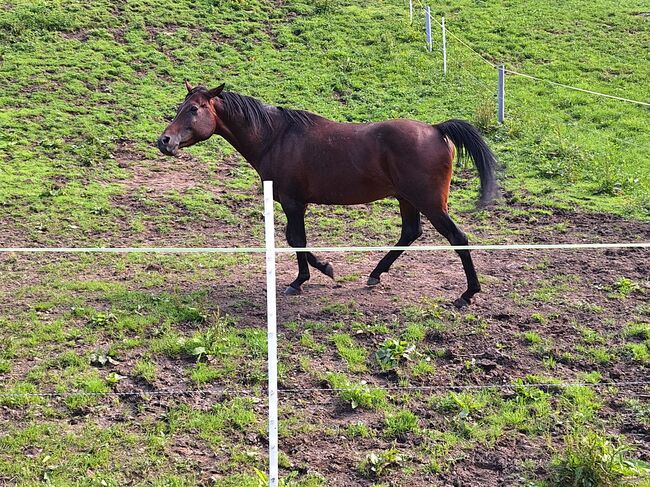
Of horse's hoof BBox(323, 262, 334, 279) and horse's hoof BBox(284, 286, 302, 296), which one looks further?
horse's hoof BBox(323, 262, 334, 279)

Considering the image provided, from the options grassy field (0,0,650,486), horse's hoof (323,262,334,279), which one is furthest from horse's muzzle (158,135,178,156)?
horse's hoof (323,262,334,279)

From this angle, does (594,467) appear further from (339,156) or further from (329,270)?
(339,156)

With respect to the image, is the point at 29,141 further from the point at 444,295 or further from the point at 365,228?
the point at 444,295

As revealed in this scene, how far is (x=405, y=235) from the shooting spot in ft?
28.1

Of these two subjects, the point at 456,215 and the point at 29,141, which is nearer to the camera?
the point at 456,215

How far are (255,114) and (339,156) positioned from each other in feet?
3.65

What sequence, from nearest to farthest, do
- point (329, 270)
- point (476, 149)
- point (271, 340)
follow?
point (271, 340) < point (476, 149) < point (329, 270)

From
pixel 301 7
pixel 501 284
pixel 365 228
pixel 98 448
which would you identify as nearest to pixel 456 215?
pixel 365 228

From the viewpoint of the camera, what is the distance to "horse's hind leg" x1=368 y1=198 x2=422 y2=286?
8.45 meters

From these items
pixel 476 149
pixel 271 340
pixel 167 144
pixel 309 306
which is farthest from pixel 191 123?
pixel 271 340

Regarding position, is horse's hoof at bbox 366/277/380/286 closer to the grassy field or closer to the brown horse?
the brown horse

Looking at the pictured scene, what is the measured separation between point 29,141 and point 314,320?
858cm

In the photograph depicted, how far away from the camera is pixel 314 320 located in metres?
7.49

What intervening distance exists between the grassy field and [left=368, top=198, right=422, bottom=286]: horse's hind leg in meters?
0.25
